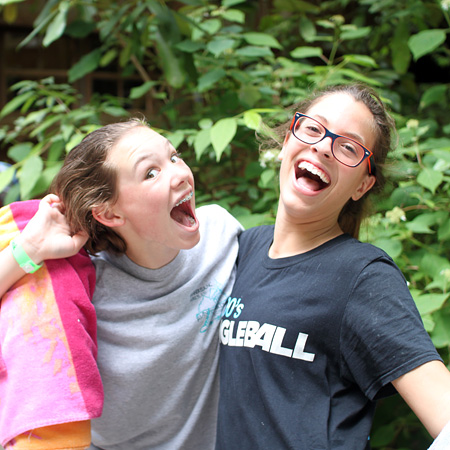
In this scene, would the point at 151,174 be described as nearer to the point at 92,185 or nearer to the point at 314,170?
the point at 92,185

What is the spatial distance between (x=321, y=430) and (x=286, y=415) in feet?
0.24

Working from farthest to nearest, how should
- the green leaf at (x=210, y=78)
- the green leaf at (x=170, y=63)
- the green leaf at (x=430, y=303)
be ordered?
the green leaf at (x=170, y=63) → the green leaf at (x=210, y=78) → the green leaf at (x=430, y=303)

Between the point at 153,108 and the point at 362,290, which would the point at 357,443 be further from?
the point at 153,108

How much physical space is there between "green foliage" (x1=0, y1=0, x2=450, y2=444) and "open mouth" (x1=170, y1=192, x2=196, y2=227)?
1.16 feet

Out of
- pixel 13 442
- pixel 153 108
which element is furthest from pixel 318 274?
pixel 153 108

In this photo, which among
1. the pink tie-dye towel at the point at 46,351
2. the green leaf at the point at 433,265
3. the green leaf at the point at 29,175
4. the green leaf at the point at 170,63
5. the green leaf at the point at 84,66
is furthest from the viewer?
the green leaf at the point at 84,66

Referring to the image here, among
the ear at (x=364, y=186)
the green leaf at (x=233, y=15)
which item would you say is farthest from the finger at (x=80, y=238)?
the green leaf at (x=233, y=15)

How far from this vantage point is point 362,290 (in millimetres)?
856

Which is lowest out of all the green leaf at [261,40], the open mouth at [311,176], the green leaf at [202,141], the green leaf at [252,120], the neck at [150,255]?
the neck at [150,255]

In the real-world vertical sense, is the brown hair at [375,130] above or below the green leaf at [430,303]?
above

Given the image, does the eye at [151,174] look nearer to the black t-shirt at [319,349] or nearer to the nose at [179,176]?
the nose at [179,176]

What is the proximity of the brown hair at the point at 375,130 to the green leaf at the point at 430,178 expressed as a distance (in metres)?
0.37

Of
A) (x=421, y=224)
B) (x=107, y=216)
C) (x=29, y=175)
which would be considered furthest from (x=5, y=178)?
(x=421, y=224)

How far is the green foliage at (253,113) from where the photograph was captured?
1486mm
